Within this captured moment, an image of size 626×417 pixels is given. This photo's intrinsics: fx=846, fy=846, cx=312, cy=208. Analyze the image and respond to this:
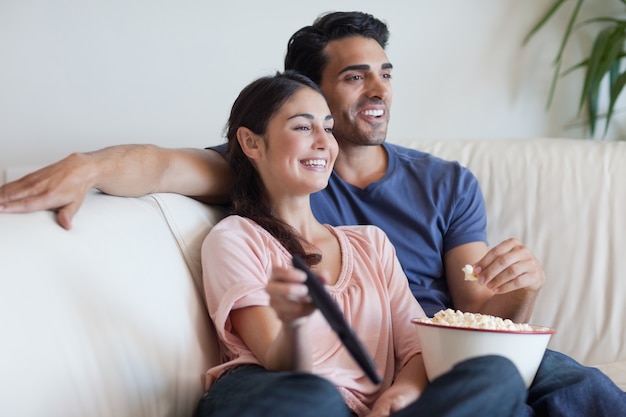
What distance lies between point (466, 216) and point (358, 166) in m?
0.28

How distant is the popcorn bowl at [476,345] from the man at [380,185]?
15 cm

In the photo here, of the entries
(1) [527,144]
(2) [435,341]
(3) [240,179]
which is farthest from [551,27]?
(2) [435,341]

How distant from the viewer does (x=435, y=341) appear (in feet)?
4.60

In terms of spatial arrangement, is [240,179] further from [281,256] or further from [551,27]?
[551,27]

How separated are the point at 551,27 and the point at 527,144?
0.63 metres

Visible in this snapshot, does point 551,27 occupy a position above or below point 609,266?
above

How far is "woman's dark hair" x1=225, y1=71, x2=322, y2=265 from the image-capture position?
1663mm

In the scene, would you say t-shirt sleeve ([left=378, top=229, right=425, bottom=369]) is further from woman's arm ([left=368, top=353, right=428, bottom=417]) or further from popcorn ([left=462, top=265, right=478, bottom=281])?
popcorn ([left=462, top=265, right=478, bottom=281])

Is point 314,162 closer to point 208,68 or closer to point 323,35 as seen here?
point 323,35

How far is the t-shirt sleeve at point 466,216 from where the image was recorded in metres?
1.95

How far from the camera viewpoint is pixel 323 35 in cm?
212

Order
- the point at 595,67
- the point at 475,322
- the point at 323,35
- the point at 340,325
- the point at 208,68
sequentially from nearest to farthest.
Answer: the point at 340,325, the point at 475,322, the point at 323,35, the point at 208,68, the point at 595,67

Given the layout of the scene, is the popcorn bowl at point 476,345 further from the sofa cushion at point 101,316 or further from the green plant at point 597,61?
the green plant at point 597,61

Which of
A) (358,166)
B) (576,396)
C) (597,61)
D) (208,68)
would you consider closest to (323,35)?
(358,166)
